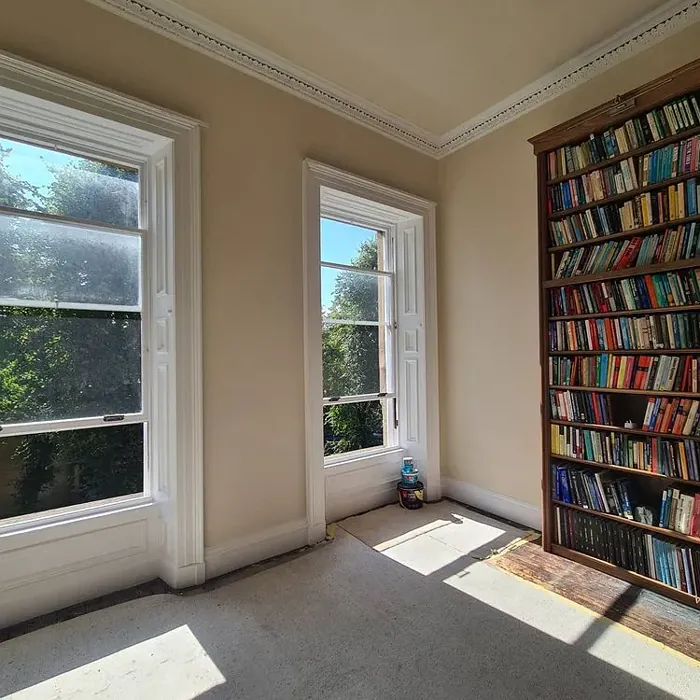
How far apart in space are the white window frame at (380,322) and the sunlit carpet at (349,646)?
1.13m

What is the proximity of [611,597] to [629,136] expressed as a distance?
2317mm

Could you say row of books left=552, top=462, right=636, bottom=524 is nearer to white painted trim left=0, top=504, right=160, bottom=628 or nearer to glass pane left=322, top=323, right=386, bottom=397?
glass pane left=322, top=323, right=386, bottom=397

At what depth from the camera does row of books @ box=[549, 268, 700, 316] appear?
2012mm

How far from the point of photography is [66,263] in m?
2.09

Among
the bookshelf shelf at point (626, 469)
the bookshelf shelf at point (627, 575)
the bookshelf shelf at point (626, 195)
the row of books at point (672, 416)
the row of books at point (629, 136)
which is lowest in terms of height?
the bookshelf shelf at point (627, 575)

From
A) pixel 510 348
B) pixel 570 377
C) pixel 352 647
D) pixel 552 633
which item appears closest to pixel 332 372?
pixel 510 348

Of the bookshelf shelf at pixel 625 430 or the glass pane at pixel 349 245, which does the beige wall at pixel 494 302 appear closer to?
the bookshelf shelf at pixel 625 430

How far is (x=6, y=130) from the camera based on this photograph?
1.95m

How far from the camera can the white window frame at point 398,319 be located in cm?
266

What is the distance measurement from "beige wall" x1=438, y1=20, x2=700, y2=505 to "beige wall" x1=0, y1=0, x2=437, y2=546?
1.25 m

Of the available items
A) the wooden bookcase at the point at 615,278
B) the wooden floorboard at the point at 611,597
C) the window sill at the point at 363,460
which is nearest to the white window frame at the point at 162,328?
the window sill at the point at 363,460

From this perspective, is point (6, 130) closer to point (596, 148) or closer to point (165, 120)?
point (165, 120)

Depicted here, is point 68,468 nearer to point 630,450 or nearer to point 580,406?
point 580,406

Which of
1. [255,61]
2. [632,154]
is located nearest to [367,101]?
[255,61]
